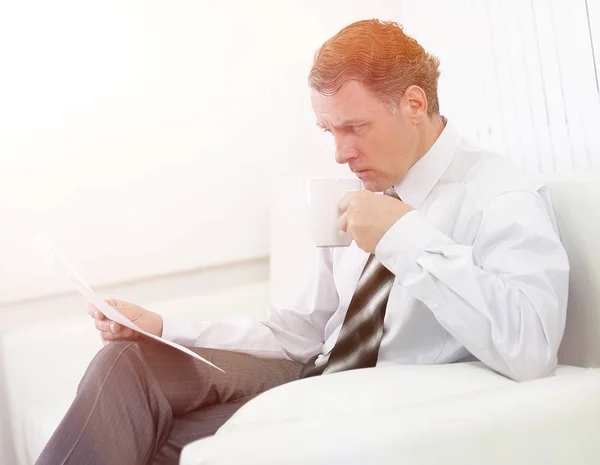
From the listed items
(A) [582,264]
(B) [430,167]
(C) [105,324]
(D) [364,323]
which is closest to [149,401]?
(C) [105,324]

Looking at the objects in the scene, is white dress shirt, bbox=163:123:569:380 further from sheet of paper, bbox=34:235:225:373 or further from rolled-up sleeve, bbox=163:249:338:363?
sheet of paper, bbox=34:235:225:373

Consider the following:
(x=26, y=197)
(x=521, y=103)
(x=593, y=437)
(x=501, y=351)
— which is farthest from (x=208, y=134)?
(x=593, y=437)

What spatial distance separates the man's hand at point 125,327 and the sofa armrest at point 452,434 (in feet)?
1.73

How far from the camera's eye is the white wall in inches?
67.9

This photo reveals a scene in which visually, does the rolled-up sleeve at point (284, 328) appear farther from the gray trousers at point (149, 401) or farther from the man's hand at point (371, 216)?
Result: the man's hand at point (371, 216)

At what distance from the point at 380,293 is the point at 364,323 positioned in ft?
0.19

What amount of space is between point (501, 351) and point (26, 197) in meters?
1.33

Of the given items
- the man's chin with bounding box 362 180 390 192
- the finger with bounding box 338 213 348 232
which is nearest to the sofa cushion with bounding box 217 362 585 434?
the finger with bounding box 338 213 348 232

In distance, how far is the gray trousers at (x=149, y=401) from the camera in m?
1.04

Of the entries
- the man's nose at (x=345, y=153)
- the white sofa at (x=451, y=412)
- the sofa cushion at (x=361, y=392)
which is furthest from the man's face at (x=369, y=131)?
the sofa cushion at (x=361, y=392)

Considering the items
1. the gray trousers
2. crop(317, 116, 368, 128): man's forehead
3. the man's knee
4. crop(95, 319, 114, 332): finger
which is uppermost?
crop(317, 116, 368, 128): man's forehead

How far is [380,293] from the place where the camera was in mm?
1208

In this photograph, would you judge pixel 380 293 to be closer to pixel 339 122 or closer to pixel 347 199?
pixel 347 199

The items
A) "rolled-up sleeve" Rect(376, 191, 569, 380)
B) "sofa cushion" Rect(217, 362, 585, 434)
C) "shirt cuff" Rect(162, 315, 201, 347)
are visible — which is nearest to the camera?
"sofa cushion" Rect(217, 362, 585, 434)
